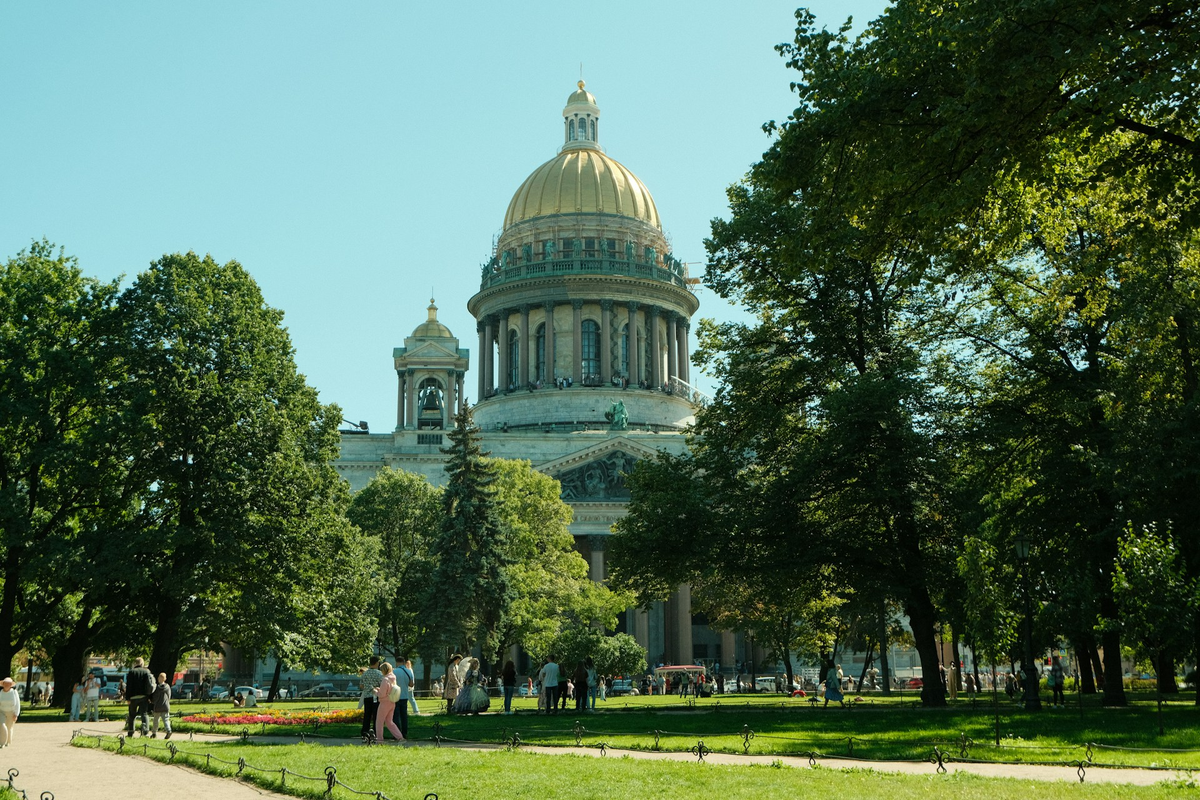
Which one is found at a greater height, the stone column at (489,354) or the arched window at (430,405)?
the stone column at (489,354)

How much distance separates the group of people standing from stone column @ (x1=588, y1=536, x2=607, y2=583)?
4702 cm

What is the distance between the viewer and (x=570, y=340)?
87.9m

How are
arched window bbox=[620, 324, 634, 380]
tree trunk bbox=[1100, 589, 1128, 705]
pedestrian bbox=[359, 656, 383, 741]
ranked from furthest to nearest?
arched window bbox=[620, 324, 634, 380], tree trunk bbox=[1100, 589, 1128, 705], pedestrian bbox=[359, 656, 383, 741]

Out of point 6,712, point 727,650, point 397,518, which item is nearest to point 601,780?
point 6,712

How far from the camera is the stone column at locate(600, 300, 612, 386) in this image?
282 feet

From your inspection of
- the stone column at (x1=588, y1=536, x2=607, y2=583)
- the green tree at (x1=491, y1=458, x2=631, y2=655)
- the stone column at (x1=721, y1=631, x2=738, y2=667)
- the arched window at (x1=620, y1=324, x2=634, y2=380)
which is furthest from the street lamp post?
the arched window at (x1=620, y1=324, x2=634, y2=380)

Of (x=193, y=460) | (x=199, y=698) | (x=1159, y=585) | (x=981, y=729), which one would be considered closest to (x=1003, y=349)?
(x=1159, y=585)

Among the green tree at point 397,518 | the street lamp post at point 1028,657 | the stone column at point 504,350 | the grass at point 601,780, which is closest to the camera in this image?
the grass at point 601,780

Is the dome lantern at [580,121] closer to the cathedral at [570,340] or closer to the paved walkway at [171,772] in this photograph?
the cathedral at [570,340]

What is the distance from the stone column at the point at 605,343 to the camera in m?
86.1

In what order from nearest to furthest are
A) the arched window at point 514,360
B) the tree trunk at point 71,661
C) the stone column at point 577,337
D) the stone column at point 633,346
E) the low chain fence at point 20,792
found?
1. the low chain fence at point 20,792
2. the tree trunk at point 71,661
3. the stone column at point 633,346
4. the stone column at point 577,337
5. the arched window at point 514,360

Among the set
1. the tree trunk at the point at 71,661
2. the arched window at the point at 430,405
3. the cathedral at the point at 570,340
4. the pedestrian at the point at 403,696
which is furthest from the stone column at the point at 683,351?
the pedestrian at the point at 403,696

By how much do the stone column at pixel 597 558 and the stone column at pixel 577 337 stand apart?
60.0 ft

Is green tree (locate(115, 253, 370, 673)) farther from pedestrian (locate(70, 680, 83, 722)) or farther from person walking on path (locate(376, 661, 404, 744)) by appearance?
person walking on path (locate(376, 661, 404, 744))
